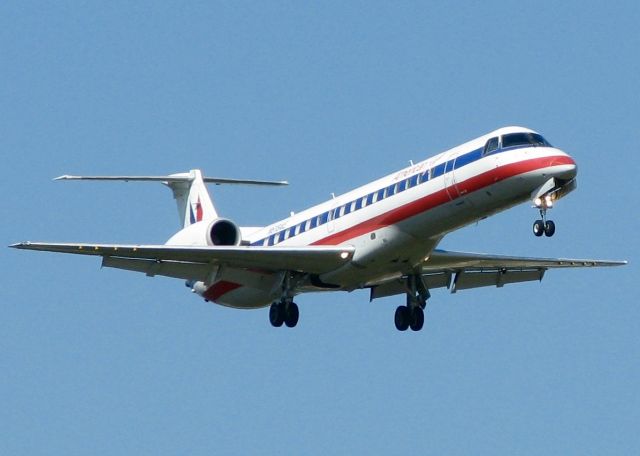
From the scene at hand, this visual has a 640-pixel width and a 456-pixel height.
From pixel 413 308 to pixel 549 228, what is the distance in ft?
17.5

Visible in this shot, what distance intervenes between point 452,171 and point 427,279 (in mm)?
5222

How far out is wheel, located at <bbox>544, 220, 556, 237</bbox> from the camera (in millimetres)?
26797

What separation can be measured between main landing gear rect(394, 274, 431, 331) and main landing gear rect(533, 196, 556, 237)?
4.50 meters

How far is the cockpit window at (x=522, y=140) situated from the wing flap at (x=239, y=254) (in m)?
3.66

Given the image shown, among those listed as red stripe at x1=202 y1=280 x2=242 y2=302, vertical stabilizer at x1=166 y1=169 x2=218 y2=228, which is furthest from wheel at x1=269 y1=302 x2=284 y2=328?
vertical stabilizer at x1=166 y1=169 x2=218 y2=228

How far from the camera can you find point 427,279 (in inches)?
1296

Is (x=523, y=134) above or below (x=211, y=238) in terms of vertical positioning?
above

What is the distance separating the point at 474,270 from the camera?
32.9 metres

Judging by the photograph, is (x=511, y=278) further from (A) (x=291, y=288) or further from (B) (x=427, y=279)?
(A) (x=291, y=288)

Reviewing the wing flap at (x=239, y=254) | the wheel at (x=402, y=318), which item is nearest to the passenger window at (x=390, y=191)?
the wing flap at (x=239, y=254)

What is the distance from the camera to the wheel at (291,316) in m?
30.8

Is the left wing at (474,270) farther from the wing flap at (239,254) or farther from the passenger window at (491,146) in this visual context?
the passenger window at (491,146)

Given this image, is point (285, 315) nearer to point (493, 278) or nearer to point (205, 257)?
point (205, 257)

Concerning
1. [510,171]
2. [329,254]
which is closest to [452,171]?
[510,171]
